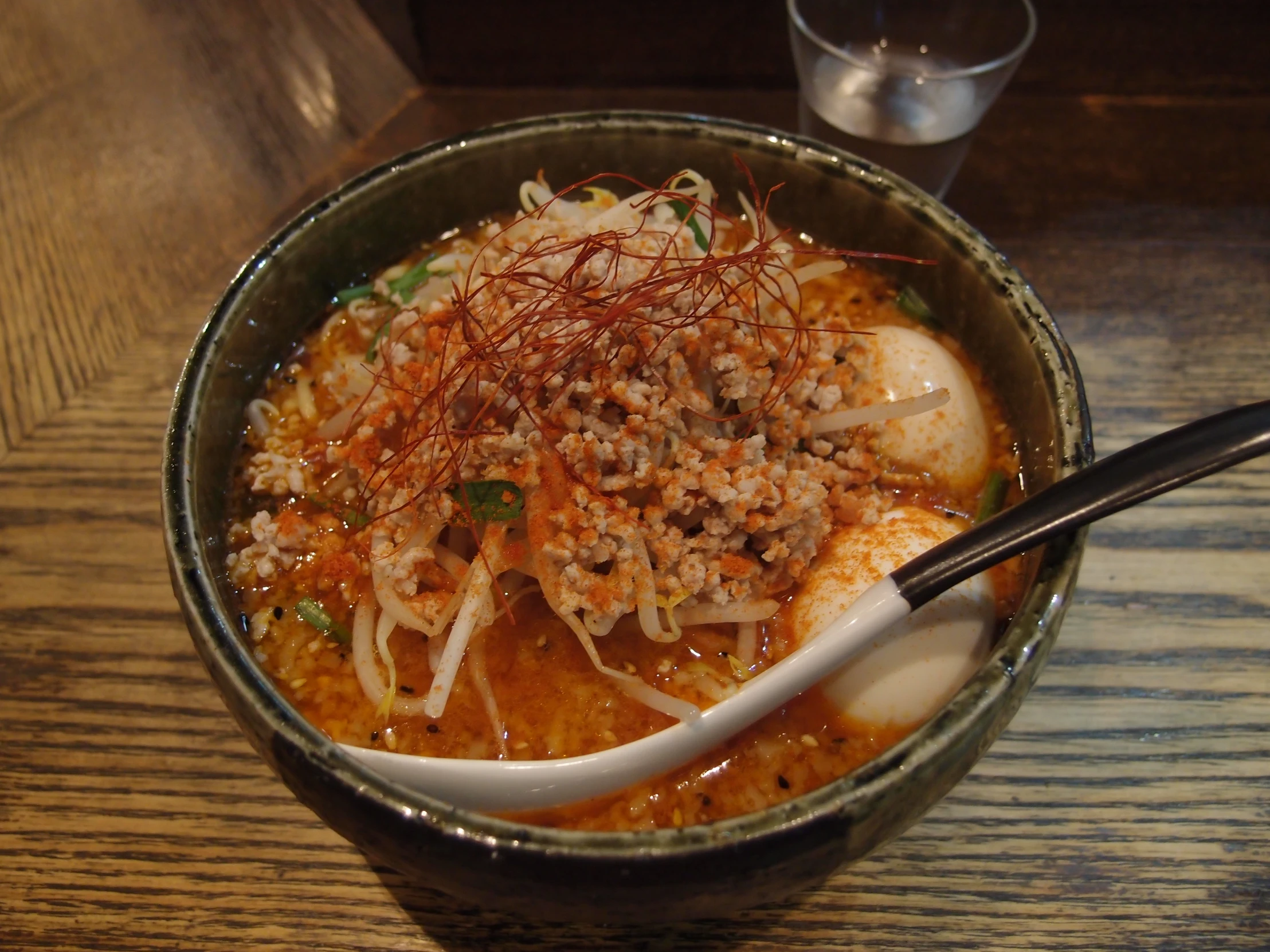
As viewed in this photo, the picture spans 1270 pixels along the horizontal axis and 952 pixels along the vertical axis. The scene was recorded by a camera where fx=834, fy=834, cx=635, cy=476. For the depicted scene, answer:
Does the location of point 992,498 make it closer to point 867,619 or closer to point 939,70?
point 867,619

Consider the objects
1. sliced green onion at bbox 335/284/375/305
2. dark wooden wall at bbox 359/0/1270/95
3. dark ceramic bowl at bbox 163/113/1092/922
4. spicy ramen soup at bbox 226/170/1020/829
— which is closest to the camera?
dark ceramic bowl at bbox 163/113/1092/922

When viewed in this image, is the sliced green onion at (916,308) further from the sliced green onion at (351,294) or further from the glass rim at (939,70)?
the sliced green onion at (351,294)

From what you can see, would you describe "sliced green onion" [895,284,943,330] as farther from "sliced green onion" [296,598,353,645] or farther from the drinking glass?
"sliced green onion" [296,598,353,645]

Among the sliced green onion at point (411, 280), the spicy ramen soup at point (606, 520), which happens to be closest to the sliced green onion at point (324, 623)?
the spicy ramen soup at point (606, 520)

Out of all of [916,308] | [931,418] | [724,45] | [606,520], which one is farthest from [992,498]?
[724,45]

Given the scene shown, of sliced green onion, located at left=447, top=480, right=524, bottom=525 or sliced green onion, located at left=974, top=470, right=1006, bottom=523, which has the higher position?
sliced green onion, located at left=447, top=480, right=524, bottom=525

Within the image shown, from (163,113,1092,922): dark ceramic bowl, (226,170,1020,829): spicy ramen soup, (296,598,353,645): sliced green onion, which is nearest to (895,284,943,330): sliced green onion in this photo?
(163,113,1092,922): dark ceramic bowl

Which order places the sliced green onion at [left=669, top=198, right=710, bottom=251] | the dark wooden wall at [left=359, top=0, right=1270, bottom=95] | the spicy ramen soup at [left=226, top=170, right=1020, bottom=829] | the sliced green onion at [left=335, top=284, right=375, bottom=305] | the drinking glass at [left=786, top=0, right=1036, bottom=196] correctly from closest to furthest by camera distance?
the spicy ramen soup at [left=226, top=170, right=1020, bottom=829]
the sliced green onion at [left=669, top=198, right=710, bottom=251]
the sliced green onion at [left=335, top=284, right=375, bottom=305]
the drinking glass at [left=786, top=0, right=1036, bottom=196]
the dark wooden wall at [left=359, top=0, right=1270, bottom=95]
